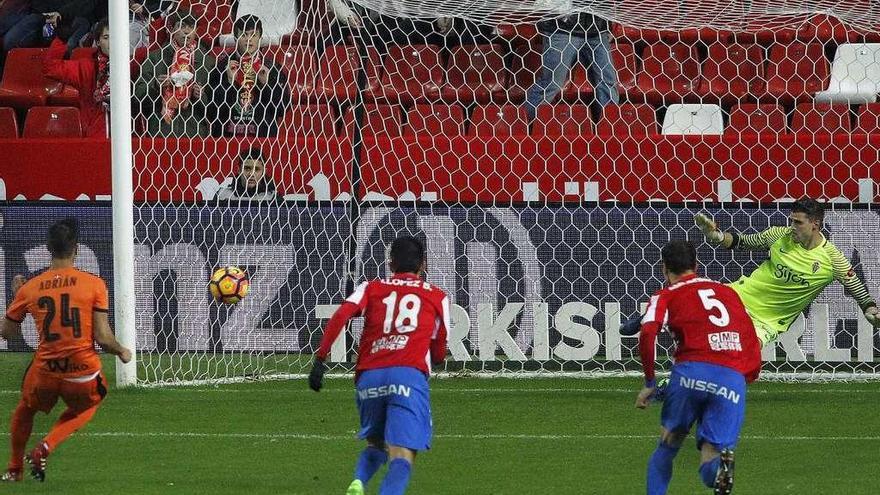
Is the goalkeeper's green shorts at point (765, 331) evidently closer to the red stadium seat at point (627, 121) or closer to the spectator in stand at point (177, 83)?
the red stadium seat at point (627, 121)

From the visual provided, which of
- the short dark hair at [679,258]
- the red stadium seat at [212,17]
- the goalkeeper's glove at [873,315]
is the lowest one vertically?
the goalkeeper's glove at [873,315]

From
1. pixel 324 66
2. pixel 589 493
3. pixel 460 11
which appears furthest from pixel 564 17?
pixel 589 493

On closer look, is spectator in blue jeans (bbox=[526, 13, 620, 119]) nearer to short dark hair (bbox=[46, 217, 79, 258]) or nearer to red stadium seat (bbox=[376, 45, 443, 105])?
red stadium seat (bbox=[376, 45, 443, 105])

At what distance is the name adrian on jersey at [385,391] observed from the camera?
6703 millimetres

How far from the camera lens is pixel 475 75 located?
14.9 m

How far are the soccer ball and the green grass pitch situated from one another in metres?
0.75

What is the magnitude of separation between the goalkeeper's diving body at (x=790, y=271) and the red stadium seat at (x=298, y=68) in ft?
13.2

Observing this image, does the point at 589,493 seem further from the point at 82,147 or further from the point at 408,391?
the point at 82,147

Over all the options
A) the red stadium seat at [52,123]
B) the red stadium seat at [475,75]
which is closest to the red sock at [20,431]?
the red stadium seat at [52,123]

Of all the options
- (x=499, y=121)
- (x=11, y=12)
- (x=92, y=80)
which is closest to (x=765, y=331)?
(x=499, y=121)

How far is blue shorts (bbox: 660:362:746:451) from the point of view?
6.96 metres

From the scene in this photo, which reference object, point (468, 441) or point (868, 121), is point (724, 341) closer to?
point (468, 441)

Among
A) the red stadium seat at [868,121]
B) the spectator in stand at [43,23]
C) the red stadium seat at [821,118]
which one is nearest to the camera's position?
the red stadium seat at [868,121]

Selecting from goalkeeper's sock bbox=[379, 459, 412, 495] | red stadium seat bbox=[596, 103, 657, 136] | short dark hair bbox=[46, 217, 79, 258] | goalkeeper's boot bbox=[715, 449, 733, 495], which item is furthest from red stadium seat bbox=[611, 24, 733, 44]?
goalkeeper's sock bbox=[379, 459, 412, 495]
